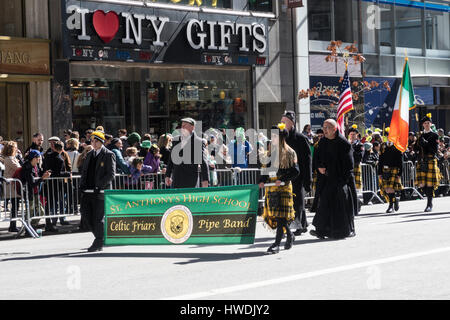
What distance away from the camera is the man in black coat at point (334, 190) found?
41.8ft

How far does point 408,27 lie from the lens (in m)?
36.3

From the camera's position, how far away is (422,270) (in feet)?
30.6

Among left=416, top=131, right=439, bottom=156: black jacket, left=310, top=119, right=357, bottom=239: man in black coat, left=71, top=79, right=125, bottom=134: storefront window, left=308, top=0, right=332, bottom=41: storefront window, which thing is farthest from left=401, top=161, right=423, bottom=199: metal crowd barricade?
left=308, top=0, right=332, bottom=41: storefront window

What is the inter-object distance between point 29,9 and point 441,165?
1181 cm

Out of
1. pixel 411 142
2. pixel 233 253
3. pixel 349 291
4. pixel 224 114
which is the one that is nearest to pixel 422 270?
pixel 349 291

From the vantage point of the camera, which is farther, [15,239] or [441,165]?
[441,165]

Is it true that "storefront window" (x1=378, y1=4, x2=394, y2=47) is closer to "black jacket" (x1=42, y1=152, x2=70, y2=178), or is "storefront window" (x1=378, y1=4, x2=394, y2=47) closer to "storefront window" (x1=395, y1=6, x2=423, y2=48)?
"storefront window" (x1=395, y1=6, x2=423, y2=48)

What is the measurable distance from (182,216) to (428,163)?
7.53 meters

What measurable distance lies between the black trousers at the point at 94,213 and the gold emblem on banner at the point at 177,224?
98 centimetres

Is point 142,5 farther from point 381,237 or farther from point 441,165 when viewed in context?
point 381,237

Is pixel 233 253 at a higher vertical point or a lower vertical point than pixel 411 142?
lower

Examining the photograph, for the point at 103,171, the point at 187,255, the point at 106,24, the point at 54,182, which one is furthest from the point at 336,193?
the point at 106,24

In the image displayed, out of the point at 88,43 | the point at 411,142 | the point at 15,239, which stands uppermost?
the point at 88,43

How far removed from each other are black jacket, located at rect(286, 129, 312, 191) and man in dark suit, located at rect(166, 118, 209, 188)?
1.45 meters
